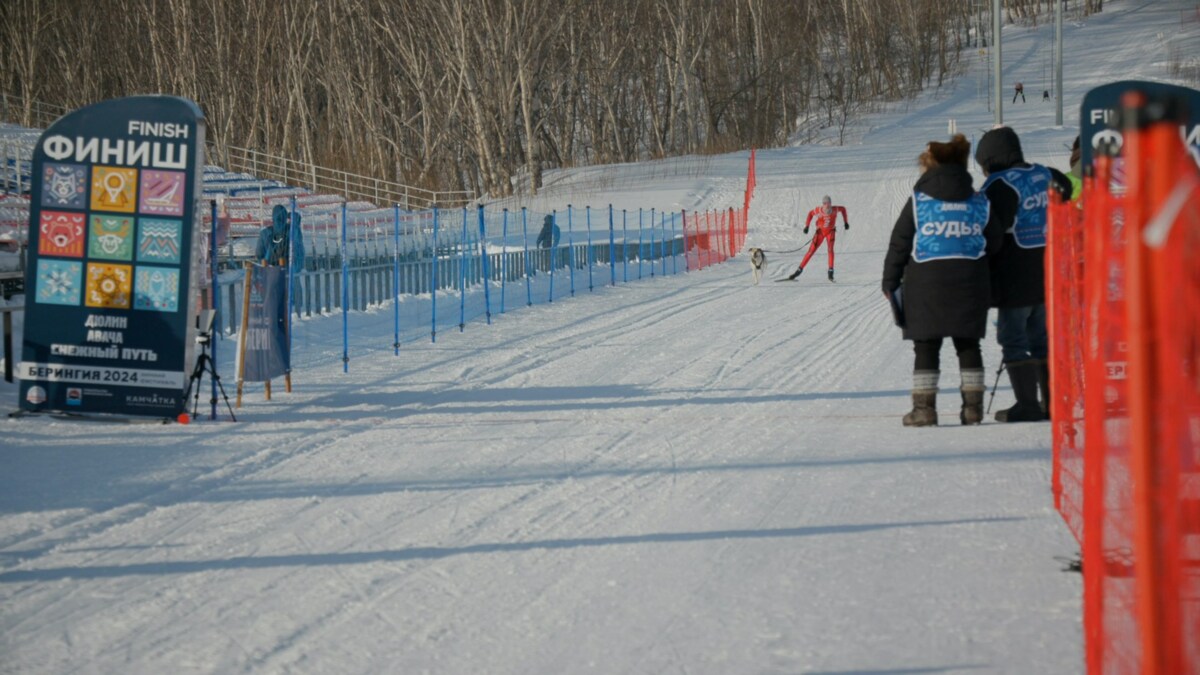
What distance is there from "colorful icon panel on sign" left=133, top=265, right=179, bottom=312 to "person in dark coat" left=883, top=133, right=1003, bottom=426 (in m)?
5.18

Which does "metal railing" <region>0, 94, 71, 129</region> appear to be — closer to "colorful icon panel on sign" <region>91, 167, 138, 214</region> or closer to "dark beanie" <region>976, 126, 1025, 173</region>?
"colorful icon panel on sign" <region>91, 167, 138, 214</region>

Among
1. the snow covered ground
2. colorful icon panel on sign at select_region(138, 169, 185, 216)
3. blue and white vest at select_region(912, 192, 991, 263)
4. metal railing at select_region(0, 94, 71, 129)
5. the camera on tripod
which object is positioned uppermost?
metal railing at select_region(0, 94, 71, 129)

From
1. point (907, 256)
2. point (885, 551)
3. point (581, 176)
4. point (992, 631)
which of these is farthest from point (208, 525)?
point (581, 176)

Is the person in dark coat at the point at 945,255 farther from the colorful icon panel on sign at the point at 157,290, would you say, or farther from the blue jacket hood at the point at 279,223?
the blue jacket hood at the point at 279,223

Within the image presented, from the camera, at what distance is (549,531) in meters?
6.64

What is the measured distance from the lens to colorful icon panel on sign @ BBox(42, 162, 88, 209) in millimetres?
10617

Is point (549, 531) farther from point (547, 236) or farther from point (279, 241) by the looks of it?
point (547, 236)

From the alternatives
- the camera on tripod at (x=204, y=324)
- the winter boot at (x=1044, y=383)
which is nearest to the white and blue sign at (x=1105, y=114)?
the winter boot at (x=1044, y=383)

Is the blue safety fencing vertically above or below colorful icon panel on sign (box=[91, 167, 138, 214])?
below

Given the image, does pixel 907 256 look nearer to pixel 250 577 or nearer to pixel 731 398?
pixel 731 398

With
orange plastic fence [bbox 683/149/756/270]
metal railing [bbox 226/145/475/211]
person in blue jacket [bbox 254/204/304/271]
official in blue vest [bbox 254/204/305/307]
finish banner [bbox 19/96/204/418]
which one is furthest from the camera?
metal railing [bbox 226/145/475/211]

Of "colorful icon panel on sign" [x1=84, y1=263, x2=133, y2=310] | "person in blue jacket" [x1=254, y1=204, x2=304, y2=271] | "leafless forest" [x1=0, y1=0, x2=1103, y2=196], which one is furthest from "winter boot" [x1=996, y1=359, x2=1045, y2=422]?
"leafless forest" [x1=0, y1=0, x2=1103, y2=196]

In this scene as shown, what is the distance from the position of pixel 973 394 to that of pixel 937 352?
0.43 m

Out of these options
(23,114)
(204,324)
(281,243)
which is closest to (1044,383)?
(204,324)
